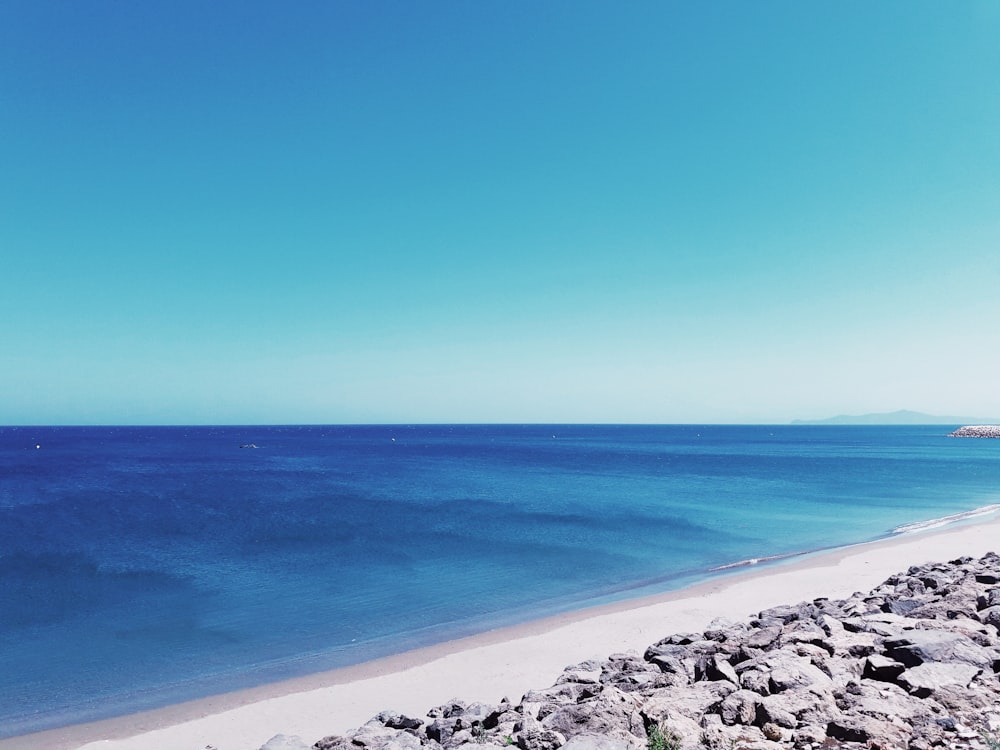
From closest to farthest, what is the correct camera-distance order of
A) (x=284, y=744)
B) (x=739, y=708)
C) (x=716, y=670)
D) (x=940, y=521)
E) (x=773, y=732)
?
(x=773, y=732)
(x=739, y=708)
(x=284, y=744)
(x=716, y=670)
(x=940, y=521)

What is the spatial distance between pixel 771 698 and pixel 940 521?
36.3 meters

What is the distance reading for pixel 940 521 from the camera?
3575cm

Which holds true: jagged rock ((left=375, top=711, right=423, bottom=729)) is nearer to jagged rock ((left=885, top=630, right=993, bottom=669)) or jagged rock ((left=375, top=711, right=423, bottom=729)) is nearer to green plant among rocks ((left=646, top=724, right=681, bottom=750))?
green plant among rocks ((left=646, top=724, right=681, bottom=750))

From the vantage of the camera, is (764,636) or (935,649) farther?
(764,636)

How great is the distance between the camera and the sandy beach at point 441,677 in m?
11.3

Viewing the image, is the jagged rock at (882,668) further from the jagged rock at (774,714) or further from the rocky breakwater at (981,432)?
the rocky breakwater at (981,432)

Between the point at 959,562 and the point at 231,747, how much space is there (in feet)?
64.7

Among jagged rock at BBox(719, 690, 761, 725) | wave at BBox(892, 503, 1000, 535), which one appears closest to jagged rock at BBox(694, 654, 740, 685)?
jagged rock at BBox(719, 690, 761, 725)

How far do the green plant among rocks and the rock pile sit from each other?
0.05ft

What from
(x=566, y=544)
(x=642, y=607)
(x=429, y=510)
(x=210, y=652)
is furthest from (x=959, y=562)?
(x=429, y=510)

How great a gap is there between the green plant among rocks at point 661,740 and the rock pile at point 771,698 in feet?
0.05

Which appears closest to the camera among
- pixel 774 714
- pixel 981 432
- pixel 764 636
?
pixel 774 714

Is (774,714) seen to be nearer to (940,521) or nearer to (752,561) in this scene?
(752,561)

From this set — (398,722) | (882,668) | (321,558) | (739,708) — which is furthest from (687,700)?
(321,558)
